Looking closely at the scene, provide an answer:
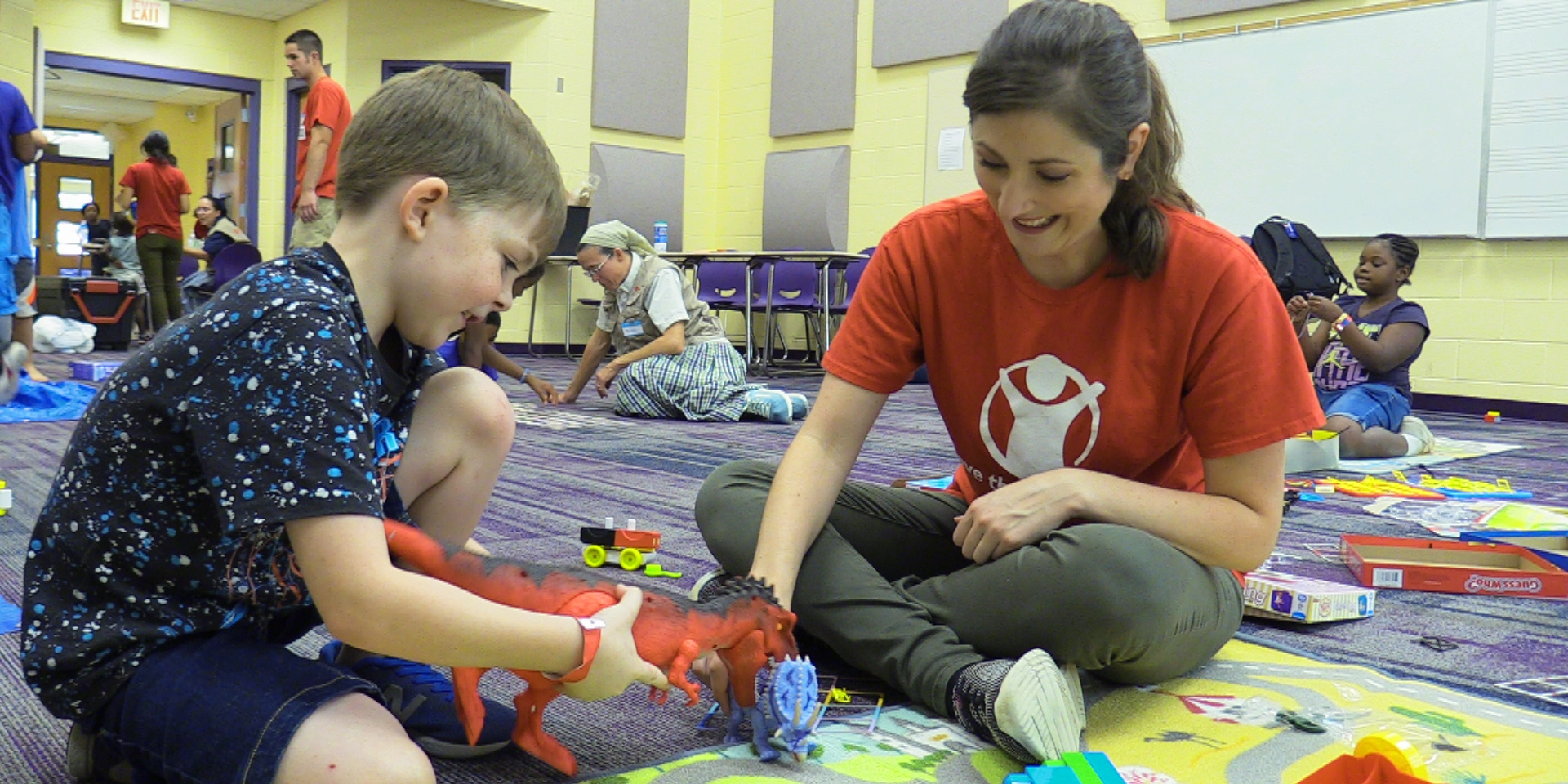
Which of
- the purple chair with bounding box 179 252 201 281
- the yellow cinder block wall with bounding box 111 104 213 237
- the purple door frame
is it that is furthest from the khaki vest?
the yellow cinder block wall with bounding box 111 104 213 237

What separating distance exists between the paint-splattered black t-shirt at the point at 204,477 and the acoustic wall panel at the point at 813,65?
6895 mm

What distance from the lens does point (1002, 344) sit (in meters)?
1.23

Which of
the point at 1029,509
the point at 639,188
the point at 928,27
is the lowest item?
the point at 1029,509

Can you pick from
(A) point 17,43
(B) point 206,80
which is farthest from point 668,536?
(B) point 206,80

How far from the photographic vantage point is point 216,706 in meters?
0.81

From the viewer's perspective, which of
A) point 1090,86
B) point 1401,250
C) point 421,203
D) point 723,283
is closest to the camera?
point 421,203

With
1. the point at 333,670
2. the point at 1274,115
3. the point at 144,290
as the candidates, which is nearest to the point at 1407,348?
the point at 1274,115

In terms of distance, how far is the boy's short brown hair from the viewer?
0.85m

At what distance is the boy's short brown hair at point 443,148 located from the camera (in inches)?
33.5

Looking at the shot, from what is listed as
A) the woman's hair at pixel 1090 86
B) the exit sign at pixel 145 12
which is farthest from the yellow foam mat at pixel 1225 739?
the exit sign at pixel 145 12

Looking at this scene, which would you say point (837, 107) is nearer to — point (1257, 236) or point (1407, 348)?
point (1257, 236)

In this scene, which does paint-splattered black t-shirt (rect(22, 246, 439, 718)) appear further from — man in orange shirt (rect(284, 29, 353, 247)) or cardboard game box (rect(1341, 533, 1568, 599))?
man in orange shirt (rect(284, 29, 353, 247))

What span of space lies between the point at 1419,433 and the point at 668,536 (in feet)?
8.98

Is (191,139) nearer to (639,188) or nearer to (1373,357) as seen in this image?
(639,188)
